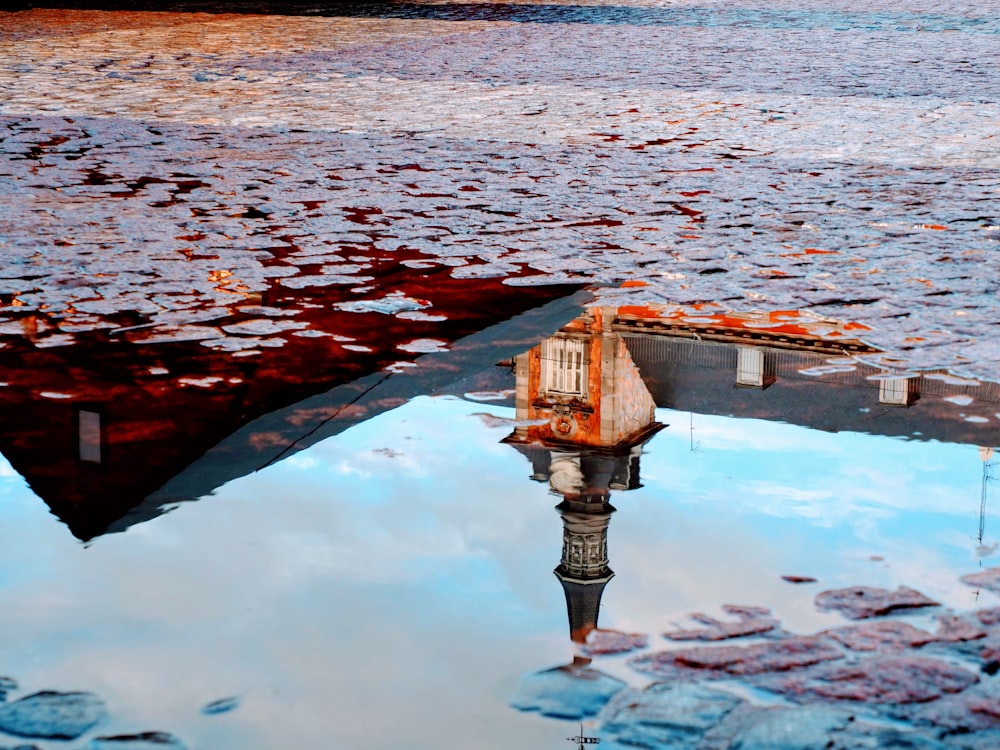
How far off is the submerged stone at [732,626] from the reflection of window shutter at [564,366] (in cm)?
86

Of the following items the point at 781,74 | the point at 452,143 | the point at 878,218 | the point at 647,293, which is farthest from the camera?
the point at 781,74

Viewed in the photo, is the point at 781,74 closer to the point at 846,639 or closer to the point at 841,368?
the point at 841,368

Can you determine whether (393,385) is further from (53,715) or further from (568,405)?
(53,715)

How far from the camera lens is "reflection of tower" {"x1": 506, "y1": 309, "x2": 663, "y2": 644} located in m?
2.38

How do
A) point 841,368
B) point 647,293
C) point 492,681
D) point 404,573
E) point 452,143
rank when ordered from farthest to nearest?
point 452,143
point 647,293
point 841,368
point 404,573
point 492,681

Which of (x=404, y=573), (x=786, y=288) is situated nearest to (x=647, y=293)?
(x=786, y=288)

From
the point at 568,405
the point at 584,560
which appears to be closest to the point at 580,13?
the point at 568,405

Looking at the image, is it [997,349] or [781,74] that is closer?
[997,349]

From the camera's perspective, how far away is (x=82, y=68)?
472 inches

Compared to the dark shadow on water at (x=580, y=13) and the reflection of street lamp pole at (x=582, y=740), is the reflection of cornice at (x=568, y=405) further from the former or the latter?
the dark shadow on water at (x=580, y=13)

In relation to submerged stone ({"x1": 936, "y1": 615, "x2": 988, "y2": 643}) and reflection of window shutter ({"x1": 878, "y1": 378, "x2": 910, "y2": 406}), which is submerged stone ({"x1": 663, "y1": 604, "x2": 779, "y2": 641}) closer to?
submerged stone ({"x1": 936, "y1": 615, "x2": 988, "y2": 643})

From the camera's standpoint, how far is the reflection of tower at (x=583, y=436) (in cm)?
238

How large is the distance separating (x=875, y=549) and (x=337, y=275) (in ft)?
7.68

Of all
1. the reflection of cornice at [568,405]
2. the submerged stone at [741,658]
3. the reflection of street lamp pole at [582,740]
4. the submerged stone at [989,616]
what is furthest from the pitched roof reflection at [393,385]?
the reflection of street lamp pole at [582,740]
